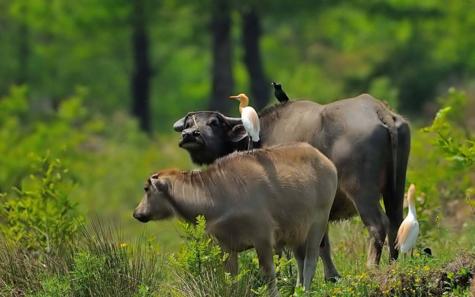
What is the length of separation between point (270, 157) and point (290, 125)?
1663 millimetres

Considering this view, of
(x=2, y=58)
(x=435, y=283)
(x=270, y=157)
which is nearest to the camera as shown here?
(x=435, y=283)

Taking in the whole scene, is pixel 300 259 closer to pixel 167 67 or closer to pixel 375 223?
pixel 375 223

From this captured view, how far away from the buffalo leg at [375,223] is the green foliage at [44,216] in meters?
2.64

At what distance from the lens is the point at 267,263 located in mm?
11570

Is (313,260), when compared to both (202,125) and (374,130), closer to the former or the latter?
(374,130)

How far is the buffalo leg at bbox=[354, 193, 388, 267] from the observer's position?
12.8m

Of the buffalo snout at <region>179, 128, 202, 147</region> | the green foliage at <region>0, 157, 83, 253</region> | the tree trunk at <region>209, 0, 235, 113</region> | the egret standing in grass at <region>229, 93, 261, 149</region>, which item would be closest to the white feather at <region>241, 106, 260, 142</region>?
the egret standing in grass at <region>229, 93, 261, 149</region>

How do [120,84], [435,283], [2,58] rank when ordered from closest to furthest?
[435,283], [2,58], [120,84]

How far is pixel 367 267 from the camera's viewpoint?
12.3 metres

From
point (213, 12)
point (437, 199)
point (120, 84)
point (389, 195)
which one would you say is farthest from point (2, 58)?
point (389, 195)

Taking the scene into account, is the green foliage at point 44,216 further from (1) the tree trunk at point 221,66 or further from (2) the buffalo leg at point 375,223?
(1) the tree trunk at point 221,66

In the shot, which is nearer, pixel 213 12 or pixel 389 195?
pixel 389 195

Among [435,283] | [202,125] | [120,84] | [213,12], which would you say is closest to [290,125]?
[202,125]

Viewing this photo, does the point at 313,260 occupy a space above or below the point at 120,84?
above
